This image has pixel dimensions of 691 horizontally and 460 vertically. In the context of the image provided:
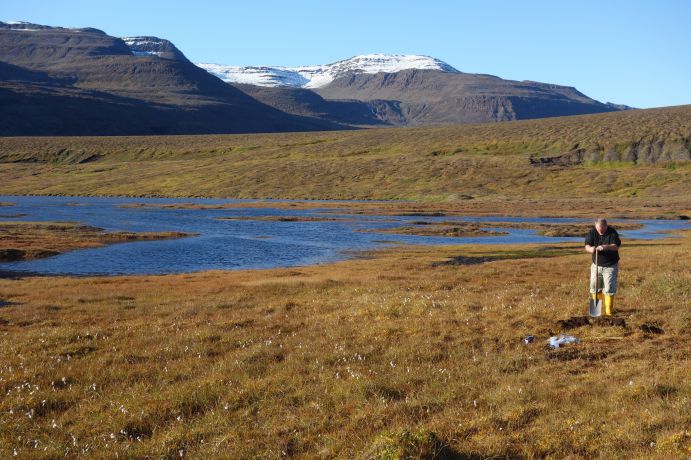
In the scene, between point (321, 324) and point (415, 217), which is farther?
point (415, 217)

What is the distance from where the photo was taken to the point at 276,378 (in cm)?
1286

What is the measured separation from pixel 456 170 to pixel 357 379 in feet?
473

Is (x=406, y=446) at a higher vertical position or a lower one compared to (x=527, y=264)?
higher

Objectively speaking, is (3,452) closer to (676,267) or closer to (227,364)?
(227,364)

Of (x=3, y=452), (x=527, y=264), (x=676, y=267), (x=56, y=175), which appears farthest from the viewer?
(x=56, y=175)

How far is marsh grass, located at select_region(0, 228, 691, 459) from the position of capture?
962 cm

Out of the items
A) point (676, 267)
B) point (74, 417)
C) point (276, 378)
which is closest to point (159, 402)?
point (74, 417)

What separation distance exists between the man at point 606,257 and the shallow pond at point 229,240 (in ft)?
112

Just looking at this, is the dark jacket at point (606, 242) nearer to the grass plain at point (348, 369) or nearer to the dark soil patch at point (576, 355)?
the grass plain at point (348, 369)

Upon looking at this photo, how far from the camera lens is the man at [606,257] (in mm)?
17750

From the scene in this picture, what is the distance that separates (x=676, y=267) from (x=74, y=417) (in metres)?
29.4

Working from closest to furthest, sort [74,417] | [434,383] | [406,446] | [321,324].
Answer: [406,446], [74,417], [434,383], [321,324]

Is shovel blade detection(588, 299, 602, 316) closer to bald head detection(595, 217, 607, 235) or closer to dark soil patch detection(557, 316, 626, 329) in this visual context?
dark soil patch detection(557, 316, 626, 329)

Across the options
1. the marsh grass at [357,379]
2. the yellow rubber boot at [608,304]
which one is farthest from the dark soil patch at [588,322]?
the yellow rubber boot at [608,304]
